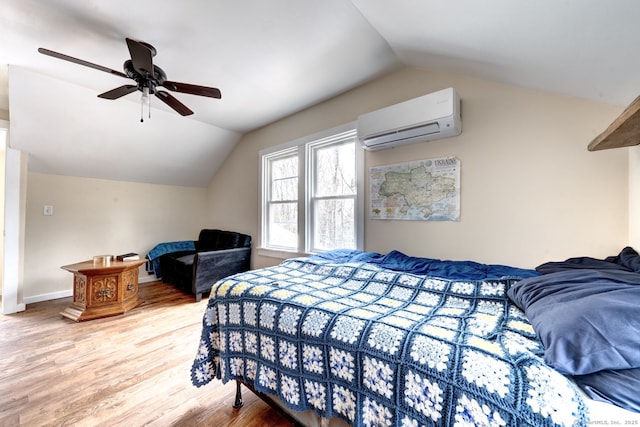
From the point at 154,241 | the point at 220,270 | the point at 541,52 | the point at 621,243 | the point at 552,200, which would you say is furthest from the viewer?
the point at 154,241

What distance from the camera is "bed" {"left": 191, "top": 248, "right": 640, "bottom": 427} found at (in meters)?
0.70

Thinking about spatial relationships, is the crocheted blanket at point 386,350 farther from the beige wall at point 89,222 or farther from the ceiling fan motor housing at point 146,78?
the beige wall at point 89,222

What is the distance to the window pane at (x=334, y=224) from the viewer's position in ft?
9.59

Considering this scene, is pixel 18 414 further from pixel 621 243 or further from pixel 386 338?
pixel 621 243

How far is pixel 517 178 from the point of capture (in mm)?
1863

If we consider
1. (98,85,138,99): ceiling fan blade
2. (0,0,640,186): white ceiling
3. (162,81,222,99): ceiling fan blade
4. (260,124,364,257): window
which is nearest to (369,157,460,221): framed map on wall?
(260,124,364,257): window

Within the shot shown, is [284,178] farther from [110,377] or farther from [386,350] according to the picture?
[386,350]

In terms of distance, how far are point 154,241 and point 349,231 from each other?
11.9 feet

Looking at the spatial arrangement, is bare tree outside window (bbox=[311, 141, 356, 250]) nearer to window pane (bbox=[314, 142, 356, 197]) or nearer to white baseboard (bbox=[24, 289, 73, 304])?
window pane (bbox=[314, 142, 356, 197])

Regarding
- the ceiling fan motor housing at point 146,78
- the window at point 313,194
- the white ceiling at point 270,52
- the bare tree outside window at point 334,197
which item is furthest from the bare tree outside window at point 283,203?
the ceiling fan motor housing at point 146,78

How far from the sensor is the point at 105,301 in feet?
9.44

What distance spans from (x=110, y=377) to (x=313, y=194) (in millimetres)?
2476

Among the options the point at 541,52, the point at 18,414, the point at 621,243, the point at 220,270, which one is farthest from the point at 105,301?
the point at 621,243

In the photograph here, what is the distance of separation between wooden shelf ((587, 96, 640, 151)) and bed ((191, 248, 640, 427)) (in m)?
0.70
